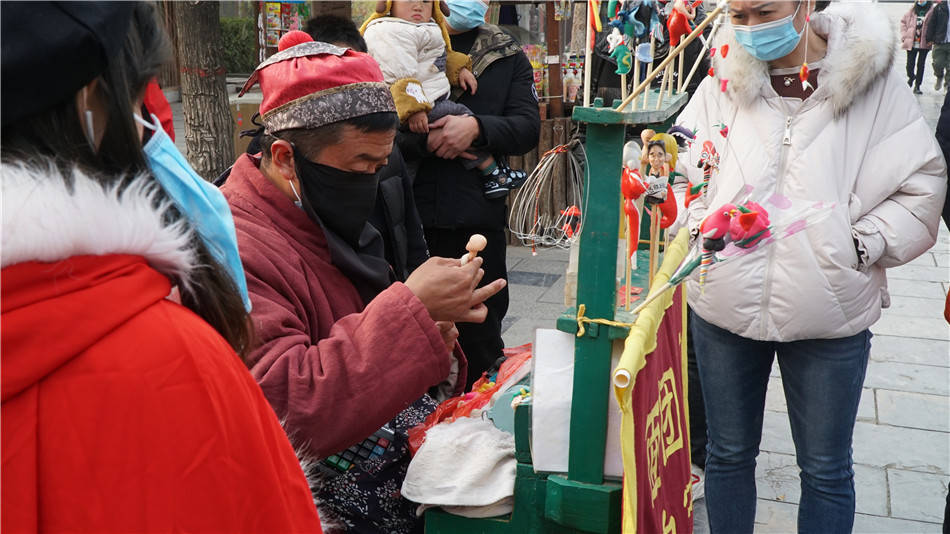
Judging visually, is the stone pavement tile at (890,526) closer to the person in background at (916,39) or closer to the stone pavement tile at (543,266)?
the stone pavement tile at (543,266)

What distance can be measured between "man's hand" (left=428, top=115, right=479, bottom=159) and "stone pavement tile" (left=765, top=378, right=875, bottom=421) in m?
1.98

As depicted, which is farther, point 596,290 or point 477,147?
point 477,147

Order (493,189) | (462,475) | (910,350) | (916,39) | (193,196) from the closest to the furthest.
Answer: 1. (193,196)
2. (462,475)
3. (493,189)
4. (910,350)
5. (916,39)

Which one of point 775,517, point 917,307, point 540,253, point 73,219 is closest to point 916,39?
point 917,307

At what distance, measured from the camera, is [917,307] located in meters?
5.91

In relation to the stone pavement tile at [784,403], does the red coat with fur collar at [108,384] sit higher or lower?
higher

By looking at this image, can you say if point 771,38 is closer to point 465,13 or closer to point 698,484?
point 698,484

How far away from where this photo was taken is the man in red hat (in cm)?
166

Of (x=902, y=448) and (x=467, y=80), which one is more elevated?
(x=467, y=80)

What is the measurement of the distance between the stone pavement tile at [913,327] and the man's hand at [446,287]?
169 inches

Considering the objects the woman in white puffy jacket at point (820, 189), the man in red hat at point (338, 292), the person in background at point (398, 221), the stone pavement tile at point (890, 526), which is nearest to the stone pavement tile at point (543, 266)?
the stone pavement tile at point (890, 526)

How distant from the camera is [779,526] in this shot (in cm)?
338

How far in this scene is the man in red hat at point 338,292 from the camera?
5.45 ft

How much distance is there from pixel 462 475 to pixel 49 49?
1.38 meters
